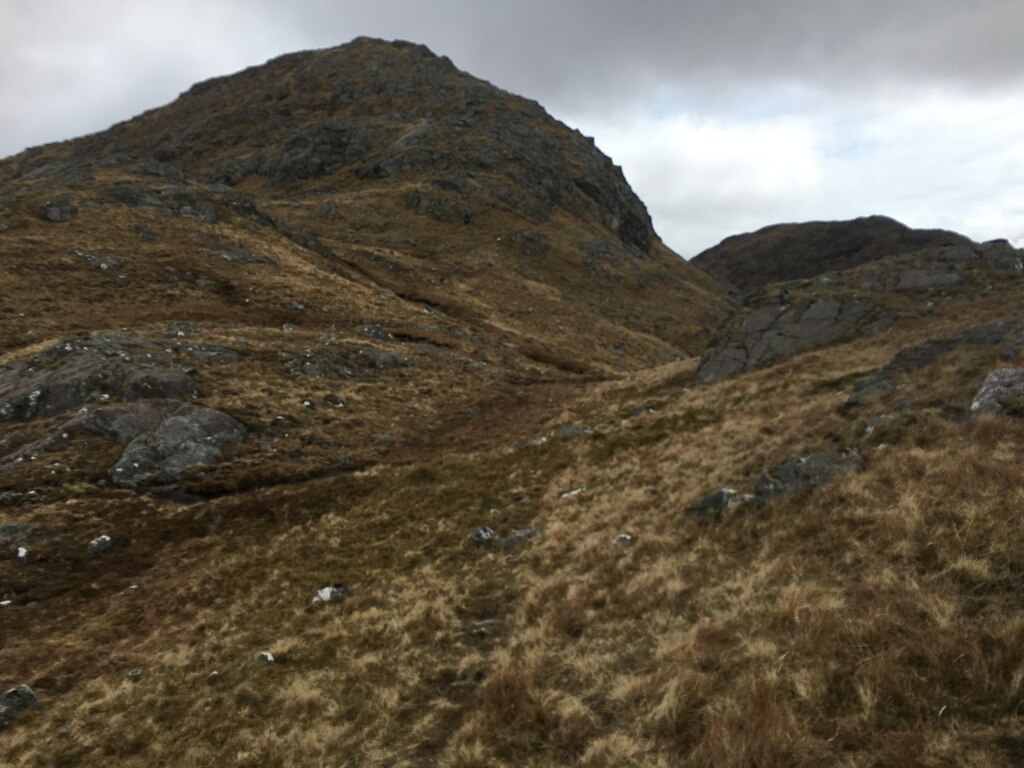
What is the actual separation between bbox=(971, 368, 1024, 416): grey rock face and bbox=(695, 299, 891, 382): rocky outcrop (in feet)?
60.6

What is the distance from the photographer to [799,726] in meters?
6.55

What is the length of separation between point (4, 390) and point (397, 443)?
1830cm

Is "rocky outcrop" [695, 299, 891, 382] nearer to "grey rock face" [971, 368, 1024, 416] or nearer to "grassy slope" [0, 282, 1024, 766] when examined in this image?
"grassy slope" [0, 282, 1024, 766]

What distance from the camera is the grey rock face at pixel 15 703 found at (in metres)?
11.2

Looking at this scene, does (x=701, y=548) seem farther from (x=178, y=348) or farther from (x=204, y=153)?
(x=204, y=153)

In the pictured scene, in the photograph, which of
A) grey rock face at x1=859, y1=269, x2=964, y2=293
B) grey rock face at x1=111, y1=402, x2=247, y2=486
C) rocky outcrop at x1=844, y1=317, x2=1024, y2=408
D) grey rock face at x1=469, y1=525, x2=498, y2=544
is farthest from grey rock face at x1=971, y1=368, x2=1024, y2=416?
grey rock face at x1=111, y1=402, x2=247, y2=486

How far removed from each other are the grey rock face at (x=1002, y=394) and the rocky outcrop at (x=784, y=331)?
60.6 ft

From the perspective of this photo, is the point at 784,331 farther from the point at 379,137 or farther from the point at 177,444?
the point at 379,137

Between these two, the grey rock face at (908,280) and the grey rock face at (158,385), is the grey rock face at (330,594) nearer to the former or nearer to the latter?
the grey rock face at (158,385)

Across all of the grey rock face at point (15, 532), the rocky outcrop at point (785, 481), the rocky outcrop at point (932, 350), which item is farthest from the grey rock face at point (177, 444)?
the rocky outcrop at point (932, 350)

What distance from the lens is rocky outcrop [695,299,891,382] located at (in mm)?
32375

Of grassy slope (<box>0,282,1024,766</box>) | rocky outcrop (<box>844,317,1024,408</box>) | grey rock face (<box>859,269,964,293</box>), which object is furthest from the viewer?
grey rock face (<box>859,269,964,293</box>)

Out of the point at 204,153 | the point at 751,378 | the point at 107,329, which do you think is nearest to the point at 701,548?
the point at 751,378

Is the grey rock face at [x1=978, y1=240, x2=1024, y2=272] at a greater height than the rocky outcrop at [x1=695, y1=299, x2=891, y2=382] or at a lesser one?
greater
